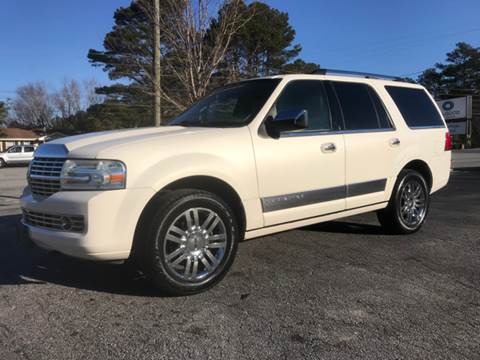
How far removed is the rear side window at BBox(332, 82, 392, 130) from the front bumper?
8.25 ft

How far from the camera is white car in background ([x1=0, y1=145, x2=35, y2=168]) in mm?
32562

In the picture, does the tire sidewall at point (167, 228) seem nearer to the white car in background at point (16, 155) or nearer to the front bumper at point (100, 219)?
the front bumper at point (100, 219)

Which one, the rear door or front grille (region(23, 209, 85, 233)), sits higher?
the rear door

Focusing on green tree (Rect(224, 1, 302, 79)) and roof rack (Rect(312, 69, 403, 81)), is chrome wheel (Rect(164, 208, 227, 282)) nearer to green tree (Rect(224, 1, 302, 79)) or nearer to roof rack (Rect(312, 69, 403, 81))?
Result: roof rack (Rect(312, 69, 403, 81))

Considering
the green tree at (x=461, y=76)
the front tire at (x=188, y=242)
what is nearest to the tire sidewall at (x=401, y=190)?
the front tire at (x=188, y=242)

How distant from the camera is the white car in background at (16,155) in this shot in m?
32.6

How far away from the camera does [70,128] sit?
65375 mm

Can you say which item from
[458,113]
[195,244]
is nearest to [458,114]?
[458,113]

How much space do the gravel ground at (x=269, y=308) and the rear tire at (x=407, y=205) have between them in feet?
1.42

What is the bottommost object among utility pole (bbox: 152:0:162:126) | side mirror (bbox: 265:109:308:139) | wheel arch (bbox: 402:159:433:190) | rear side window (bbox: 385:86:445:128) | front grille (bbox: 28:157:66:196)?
wheel arch (bbox: 402:159:433:190)

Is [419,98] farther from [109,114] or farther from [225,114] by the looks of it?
[109,114]

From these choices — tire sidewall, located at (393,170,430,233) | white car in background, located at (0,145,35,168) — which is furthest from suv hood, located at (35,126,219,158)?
white car in background, located at (0,145,35,168)

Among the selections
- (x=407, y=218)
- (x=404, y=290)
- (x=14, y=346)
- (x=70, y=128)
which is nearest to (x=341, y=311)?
(x=404, y=290)

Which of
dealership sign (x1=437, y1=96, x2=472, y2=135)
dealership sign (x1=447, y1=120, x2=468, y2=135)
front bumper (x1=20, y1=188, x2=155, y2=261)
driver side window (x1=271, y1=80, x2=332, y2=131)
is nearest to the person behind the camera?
front bumper (x1=20, y1=188, x2=155, y2=261)
